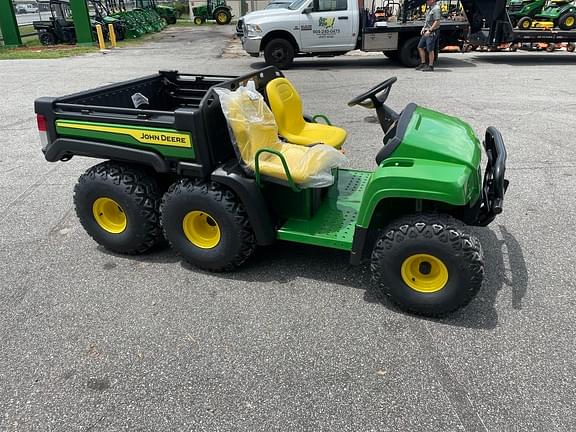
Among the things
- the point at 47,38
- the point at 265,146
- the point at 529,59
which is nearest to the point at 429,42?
the point at 529,59

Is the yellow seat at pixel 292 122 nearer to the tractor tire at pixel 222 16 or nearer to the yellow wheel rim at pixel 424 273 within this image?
the yellow wheel rim at pixel 424 273

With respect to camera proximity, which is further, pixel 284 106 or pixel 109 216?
pixel 284 106

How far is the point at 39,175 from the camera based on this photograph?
520cm

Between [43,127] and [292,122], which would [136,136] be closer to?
[43,127]

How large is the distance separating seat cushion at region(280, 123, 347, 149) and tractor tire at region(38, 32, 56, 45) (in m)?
19.6

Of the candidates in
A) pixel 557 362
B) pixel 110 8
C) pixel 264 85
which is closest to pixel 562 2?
pixel 264 85

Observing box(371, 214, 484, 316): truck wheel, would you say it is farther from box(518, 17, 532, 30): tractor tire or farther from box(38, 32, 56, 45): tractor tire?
box(38, 32, 56, 45): tractor tire

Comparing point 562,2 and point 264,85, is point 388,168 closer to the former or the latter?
point 264,85

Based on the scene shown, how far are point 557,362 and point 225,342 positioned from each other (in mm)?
1799

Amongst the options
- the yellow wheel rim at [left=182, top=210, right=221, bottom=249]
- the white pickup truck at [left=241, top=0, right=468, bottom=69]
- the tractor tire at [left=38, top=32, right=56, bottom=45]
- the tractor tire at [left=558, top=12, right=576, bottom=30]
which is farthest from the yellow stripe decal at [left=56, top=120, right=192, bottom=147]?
the tractor tire at [left=38, top=32, right=56, bottom=45]

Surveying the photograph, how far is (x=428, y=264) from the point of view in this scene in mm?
2693

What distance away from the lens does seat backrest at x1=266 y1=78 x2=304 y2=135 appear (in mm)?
3635

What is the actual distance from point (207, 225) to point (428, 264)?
5.04 ft

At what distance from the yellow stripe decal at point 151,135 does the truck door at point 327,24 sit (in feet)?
30.8
